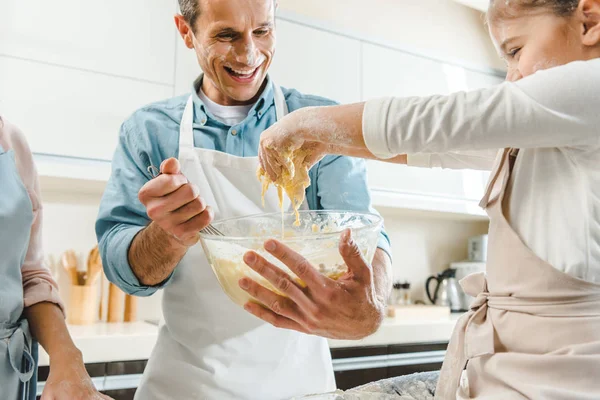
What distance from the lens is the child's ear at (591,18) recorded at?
678mm

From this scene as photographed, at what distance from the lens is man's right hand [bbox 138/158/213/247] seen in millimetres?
828

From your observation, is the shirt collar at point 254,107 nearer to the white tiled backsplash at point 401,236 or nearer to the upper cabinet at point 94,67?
the upper cabinet at point 94,67

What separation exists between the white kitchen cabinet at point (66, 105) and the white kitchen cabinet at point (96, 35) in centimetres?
5

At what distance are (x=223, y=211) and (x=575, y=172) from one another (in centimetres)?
78

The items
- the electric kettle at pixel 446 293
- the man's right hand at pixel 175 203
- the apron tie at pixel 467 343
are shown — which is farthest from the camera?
the electric kettle at pixel 446 293

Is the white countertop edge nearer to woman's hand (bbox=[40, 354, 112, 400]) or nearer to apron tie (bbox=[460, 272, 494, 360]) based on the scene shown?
woman's hand (bbox=[40, 354, 112, 400])

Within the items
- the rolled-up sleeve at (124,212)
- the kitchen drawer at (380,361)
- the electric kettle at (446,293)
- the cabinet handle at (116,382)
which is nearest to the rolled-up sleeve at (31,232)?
the rolled-up sleeve at (124,212)

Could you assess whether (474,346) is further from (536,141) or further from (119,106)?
(119,106)

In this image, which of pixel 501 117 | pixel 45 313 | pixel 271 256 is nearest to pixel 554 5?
pixel 501 117

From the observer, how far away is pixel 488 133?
628mm

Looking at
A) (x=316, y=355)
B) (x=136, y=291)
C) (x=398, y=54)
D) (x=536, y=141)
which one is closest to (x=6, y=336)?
(x=136, y=291)

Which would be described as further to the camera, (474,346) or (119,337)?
(119,337)

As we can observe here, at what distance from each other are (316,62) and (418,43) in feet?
2.99

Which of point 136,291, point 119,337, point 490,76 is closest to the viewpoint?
point 136,291
